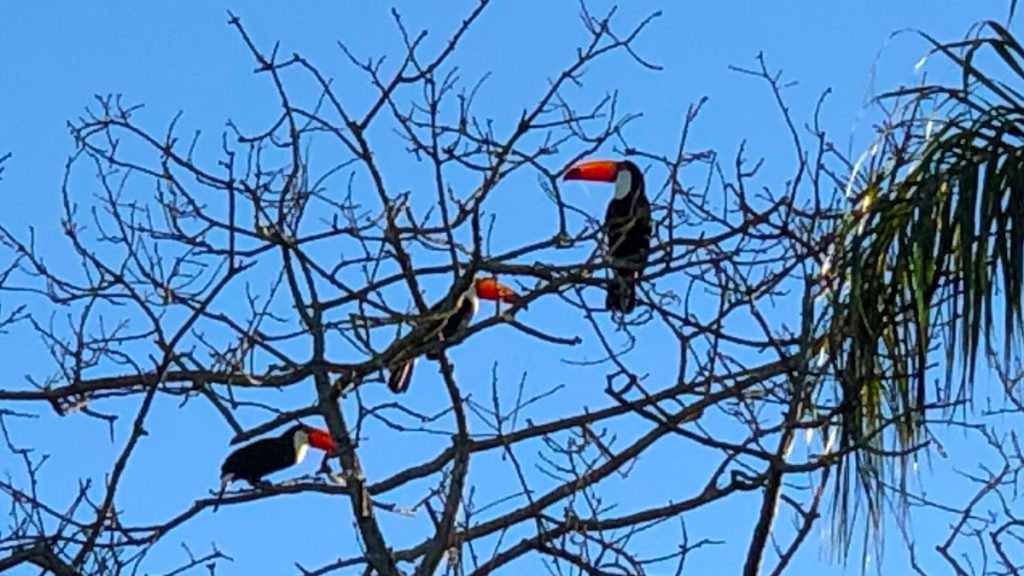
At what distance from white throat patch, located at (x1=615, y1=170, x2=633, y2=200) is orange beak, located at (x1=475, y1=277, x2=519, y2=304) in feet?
4.84

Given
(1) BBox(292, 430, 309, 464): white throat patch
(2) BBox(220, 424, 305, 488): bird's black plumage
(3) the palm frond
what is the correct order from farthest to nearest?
(2) BBox(220, 424, 305, 488): bird's black plumage < (1) BBox(292, 430, 309, 464): white throat patch < (3) the palm frond

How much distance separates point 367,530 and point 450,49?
103 cm

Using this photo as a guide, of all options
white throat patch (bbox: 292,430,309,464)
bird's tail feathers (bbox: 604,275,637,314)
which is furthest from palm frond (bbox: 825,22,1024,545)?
white throat patch (bbox: 292,430,309,464)

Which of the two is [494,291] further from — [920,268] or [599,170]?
[599,170]

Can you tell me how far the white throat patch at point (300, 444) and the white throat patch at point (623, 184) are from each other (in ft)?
5.09

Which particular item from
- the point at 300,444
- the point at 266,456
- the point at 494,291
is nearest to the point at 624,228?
the point at 494,291

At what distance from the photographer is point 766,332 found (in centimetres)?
348

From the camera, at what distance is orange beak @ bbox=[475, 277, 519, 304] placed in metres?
4.09

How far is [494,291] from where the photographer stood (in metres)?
4.32

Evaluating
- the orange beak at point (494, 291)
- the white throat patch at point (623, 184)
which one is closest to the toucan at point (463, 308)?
the orange beak at point (494, 291)

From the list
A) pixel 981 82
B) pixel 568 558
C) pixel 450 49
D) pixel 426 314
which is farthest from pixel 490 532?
pixel 981 82

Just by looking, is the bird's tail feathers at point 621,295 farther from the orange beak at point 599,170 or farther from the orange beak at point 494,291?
the orange beak at point 599,170

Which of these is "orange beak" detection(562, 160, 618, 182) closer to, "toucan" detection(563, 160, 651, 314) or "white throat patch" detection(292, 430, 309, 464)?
"toucan" detection(563, 160, 651, 314)

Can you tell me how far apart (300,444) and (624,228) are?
2.92 meters
